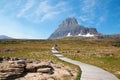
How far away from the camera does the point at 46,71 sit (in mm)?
23594

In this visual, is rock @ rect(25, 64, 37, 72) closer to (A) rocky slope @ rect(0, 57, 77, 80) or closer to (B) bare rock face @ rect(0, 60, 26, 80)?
(A) rocky slope @ rect(0, 57, 77, 80)

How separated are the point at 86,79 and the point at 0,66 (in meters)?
8.54

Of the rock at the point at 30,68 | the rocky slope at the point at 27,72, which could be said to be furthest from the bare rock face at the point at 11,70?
the rock at the point at 30,68

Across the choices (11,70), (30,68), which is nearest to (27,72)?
(30,68)

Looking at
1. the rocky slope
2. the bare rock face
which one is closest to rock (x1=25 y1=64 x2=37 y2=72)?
the rocky slope

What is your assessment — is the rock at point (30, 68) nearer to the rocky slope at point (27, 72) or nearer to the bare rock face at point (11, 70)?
the rocky slope at point (27, 72)

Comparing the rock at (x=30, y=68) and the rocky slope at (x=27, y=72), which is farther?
the rock at (x=30, y=68)

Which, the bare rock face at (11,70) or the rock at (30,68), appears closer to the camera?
the bare rock face at (11,70)

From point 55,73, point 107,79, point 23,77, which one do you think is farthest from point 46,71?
point 107,79

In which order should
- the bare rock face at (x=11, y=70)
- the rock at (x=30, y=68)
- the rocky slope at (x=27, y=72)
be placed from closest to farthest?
the bare rock face at (x=11, y=70)
the rocky slope at (x=27, y=72)
the rock at (x=30, y=68)

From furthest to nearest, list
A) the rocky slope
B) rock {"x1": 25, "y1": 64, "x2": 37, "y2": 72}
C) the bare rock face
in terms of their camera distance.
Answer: rock {"x1": 25, "y1": 64, "x2": 37, "y2": 72} < the rocky slope < the bare rock face

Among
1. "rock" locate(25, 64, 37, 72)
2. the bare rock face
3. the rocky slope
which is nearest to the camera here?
the bare rock face

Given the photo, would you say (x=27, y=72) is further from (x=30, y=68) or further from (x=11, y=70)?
(x=11, y=70)

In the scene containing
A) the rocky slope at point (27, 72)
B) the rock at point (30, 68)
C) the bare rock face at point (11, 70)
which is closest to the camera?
the bare rock face at point (11, 70)
